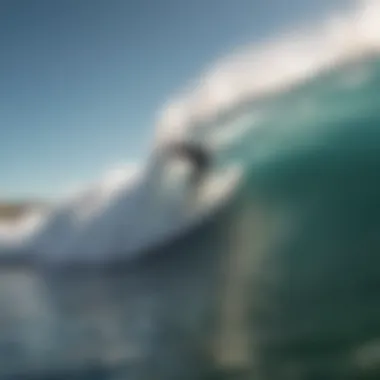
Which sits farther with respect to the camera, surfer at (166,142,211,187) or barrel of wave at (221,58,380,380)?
surfer at (166,142,211,187)

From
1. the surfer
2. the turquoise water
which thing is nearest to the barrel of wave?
the turquoise water

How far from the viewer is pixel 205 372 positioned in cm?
181

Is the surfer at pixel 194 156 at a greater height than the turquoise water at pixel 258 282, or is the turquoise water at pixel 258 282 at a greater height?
the surfer at pixel 194 156

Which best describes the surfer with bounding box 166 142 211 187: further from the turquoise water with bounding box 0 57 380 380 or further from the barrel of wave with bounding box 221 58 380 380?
the barrel of wave with bounding box 221 58 380 380

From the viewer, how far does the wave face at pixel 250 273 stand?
186cm

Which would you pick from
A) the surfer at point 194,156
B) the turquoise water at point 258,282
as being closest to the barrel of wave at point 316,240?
the turquoise water at point 258,282

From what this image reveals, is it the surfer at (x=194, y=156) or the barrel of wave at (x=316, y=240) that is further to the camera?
the surfer at (x=194, y=156)

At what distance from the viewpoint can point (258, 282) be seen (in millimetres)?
2035

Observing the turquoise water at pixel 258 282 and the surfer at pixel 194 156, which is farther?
the surfer at pixel 194 156

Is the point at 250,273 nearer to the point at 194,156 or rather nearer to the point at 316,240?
the point at 316,240

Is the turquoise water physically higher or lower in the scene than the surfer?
lower

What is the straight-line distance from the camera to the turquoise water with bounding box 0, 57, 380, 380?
6.07 feet

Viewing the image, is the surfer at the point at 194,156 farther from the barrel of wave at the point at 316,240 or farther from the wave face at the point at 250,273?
the barrel of wave at the point at 316,240

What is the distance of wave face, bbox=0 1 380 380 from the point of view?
1858 millimetres
